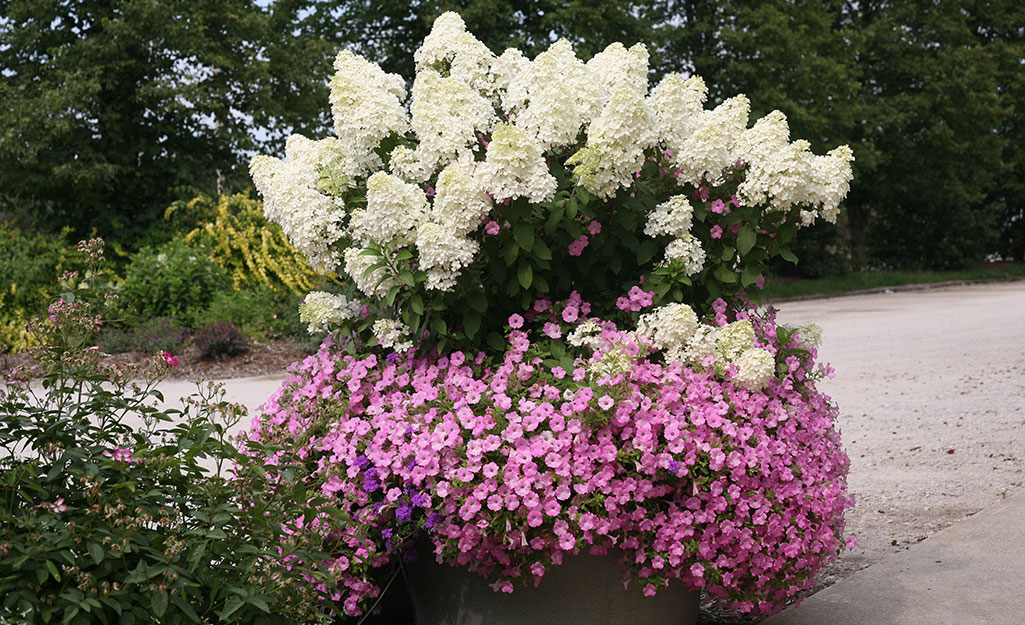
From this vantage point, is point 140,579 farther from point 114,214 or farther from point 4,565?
point 114,214

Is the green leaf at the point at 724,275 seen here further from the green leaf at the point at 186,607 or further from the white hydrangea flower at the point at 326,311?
the green leaf at the point at 186,607

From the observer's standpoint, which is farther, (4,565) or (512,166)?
(512,166)

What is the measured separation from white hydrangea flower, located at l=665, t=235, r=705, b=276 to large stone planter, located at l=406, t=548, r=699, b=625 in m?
0.97

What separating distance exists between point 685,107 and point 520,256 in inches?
31.1

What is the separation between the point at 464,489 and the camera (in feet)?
9.87

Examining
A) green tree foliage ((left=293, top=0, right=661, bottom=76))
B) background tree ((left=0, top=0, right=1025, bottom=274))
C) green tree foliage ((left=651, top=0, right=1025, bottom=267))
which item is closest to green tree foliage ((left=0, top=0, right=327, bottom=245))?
background tree ((left=0, top=0, right=1025, bottom=274))

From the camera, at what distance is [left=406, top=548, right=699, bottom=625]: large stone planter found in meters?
3.11

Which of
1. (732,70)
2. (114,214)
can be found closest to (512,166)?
(114,214)

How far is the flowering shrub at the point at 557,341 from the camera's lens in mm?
3021

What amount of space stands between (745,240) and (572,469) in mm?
968

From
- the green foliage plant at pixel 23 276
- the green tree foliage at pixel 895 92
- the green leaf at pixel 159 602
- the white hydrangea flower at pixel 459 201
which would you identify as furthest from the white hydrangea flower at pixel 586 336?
the green tree foliage at pixel 895 92

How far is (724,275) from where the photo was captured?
341 centimetres

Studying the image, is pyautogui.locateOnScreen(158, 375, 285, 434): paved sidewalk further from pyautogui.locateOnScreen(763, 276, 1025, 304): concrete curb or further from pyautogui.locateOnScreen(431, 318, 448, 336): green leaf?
pyautogui.locateOnScreen(763, 276, 1025, 304): concrete curb

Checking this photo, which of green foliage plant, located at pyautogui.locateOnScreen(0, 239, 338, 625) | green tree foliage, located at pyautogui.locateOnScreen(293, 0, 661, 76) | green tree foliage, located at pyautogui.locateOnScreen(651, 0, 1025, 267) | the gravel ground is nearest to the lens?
green foliage plant, located at pyautogui.locateOnScreen(0, 239, 338, 625)
